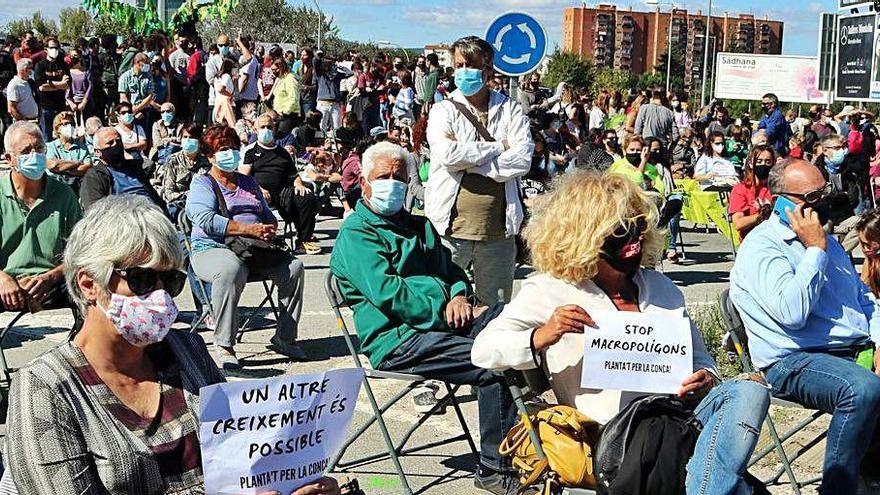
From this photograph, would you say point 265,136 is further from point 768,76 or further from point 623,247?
point 768,76

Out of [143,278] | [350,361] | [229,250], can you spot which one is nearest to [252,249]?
[229,250]

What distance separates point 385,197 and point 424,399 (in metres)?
1.59

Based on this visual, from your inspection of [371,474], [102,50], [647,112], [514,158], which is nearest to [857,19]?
[647,112]

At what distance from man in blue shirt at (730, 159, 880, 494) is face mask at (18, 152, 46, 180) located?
4166mm

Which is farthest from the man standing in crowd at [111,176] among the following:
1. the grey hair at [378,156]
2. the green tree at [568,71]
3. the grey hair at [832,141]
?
the green tree at [568,71]

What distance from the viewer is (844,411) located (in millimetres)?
4637

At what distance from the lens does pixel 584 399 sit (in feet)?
13.1

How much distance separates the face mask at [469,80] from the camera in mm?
7137

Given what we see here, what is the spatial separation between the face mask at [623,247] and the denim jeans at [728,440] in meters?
0.59

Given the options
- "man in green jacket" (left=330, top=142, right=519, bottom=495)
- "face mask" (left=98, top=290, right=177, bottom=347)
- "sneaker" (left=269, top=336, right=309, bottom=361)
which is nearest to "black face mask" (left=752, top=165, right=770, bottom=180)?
"sneaker" (left=269, top=336, right=309, bottom=361)

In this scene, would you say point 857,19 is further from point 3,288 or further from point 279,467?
point 279,467

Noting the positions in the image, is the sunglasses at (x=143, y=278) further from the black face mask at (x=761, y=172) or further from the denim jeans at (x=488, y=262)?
the black face mask at (x=761, y=172)

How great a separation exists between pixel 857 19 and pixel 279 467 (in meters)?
32.7

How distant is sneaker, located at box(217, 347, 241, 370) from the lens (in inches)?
Result: 293
